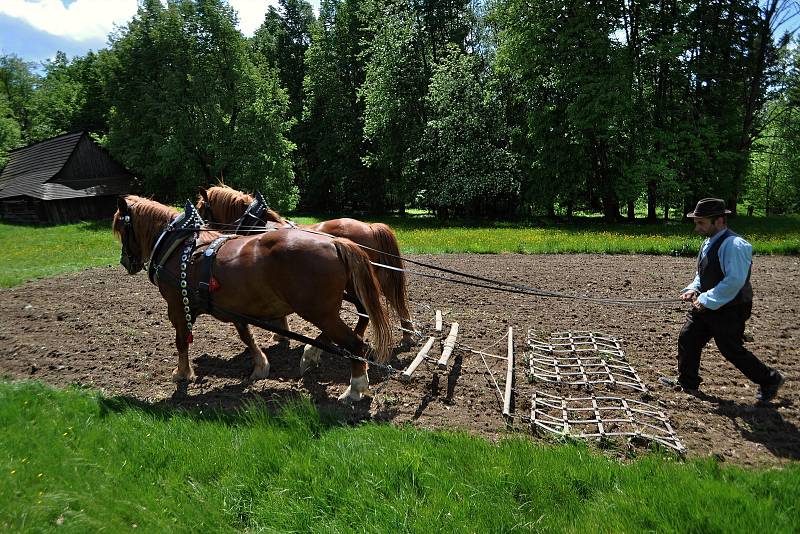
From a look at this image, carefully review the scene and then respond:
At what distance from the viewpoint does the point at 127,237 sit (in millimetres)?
6234

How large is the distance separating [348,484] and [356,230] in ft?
13.1

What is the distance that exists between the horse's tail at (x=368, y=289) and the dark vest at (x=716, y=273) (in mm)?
3227

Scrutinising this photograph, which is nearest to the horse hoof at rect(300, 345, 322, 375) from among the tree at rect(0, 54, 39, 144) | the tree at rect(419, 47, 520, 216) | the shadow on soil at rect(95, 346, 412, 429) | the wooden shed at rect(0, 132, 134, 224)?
the shadow on soil at rect(95, 346, 412, 429)

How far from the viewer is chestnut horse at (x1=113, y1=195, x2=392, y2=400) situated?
4977 mm

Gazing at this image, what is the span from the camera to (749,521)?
2799 millimetres

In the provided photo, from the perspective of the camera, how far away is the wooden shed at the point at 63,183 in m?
29.7

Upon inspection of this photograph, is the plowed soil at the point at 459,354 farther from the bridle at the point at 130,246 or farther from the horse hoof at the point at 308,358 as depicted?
the bridle at the point at 130,246

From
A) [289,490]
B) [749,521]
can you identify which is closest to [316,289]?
[289,490]

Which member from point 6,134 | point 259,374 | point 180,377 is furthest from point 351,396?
point 6,134

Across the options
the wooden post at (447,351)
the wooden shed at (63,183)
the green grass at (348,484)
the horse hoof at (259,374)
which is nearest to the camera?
the green grass at (348,484)

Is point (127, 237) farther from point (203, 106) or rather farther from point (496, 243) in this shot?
point (203, 106)

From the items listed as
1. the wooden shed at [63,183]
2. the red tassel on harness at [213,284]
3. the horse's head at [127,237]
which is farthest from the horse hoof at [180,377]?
the wooden shed at [63,183]

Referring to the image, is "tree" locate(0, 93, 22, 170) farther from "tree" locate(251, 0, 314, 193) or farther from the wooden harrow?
the wooden harrow

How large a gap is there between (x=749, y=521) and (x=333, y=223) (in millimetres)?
5609
